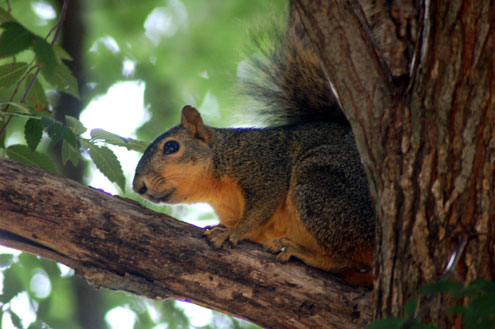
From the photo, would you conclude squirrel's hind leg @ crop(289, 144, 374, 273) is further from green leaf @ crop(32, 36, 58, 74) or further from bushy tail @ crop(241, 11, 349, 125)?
green leaf @ crop(32, 36, 58, 74)


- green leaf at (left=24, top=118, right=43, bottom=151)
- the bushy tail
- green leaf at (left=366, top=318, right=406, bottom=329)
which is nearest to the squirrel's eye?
the bushy tail

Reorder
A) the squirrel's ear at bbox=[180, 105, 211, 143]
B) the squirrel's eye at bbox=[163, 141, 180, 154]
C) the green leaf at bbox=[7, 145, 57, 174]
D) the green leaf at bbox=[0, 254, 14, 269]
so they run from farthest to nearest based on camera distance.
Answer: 1. the squirrel's ear at bbox=[180, 105, 211, 143]
2. the squirrel's eye at bbox=[163, 141, 180, 154]
3. the green leaf at bbox=[0, 254, 14, 269]
4. the green leaf at bbox=[7, 145, 57, 174]

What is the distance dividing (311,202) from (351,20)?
3.13 feet

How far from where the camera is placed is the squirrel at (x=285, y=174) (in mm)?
2354

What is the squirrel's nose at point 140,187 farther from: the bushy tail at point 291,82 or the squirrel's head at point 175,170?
the bushy tail at point 291,82

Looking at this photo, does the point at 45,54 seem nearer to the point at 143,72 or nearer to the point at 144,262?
the point at 144,262

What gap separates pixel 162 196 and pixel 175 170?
0.16m

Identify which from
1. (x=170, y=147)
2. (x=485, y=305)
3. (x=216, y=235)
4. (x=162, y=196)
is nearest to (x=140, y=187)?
(x=162, y=196)

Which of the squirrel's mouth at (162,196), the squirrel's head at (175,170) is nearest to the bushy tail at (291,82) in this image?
the squirrel's head at (175,170)

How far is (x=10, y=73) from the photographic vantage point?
213 centimetres

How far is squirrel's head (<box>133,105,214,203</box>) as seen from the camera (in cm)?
278

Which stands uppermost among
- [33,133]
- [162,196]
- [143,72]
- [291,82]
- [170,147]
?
[143,72]

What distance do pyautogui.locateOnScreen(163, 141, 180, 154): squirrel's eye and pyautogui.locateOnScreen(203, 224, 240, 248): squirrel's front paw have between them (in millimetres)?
627

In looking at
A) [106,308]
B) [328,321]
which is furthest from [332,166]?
[106,308]
